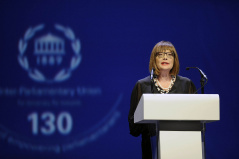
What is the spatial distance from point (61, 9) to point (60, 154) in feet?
6.29

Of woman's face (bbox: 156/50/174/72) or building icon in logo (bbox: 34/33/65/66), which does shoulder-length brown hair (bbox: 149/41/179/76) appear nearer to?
woman's face (bbox: 156/50/174/72)

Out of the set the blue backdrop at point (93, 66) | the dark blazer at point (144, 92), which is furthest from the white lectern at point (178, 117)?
the blue backdrop at point (93, 66)

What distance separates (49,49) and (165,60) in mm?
2216

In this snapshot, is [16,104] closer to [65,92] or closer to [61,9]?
[65,92]

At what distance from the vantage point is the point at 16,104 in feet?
13.6

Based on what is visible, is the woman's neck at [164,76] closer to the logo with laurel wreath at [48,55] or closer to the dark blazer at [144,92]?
the dark blazer at [144,92]

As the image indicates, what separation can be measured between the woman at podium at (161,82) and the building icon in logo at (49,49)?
196cm

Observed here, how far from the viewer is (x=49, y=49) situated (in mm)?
4199

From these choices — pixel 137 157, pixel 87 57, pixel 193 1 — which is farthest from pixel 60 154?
pixel 193 1

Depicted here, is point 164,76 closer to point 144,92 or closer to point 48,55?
point 144,92

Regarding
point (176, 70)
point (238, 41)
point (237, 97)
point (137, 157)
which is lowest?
point (137, 157)

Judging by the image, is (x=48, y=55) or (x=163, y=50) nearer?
(x=163, y=50)

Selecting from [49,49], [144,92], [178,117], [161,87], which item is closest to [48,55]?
[49,49]

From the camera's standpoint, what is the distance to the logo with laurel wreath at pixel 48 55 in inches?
164
